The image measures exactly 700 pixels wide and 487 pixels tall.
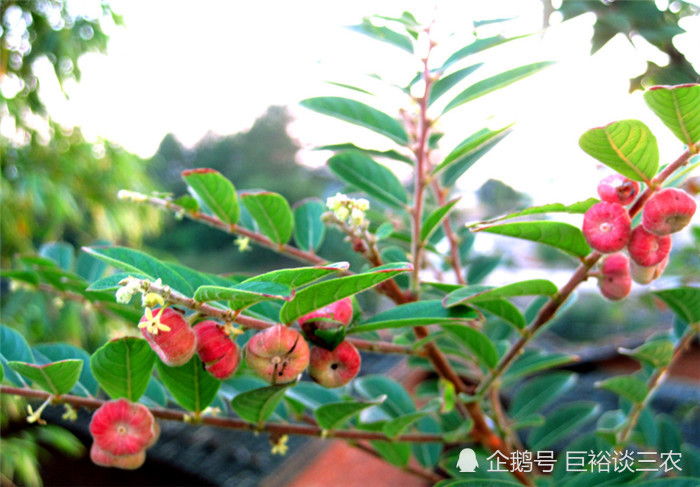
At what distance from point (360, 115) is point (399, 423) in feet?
1.16

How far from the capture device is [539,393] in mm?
877

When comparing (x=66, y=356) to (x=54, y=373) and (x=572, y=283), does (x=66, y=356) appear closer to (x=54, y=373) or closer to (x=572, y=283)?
(x=54, y=373)

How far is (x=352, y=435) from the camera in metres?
0.59

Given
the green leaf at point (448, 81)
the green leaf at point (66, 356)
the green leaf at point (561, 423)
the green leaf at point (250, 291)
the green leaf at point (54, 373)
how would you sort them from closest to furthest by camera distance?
the green leaf at point (250, 291)
the green leaf at point (54, 373)
the green leaf at point (66, 356)
the green leaf at point (448, 81)
the green leaf at point (561, 423)

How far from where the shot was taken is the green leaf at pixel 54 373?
0.41 m

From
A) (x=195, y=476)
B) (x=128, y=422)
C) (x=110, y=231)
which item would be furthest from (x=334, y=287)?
(x=110, y=231)

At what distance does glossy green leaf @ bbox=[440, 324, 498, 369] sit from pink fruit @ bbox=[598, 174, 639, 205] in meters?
0.20

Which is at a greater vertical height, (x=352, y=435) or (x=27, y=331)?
(x=352, y=435)

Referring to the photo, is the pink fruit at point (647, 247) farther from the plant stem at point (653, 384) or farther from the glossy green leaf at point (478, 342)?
the plant stem at point (653, 384)

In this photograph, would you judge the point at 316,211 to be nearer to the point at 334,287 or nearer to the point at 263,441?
the point at 334,287

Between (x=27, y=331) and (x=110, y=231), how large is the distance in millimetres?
1250

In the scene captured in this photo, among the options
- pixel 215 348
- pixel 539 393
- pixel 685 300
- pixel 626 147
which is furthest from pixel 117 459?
pixel 539 393

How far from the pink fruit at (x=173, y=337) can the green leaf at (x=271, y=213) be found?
18 cm

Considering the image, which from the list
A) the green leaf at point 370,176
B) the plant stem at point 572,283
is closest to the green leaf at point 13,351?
the green leaf at point 370,176
